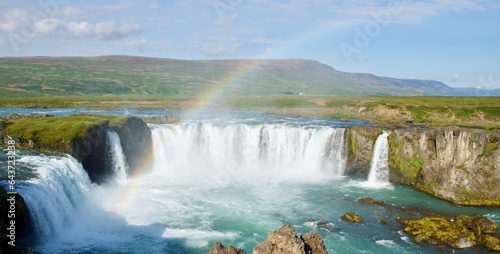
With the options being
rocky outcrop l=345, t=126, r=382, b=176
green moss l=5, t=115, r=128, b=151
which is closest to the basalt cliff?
rocky outcrop l=345, t=126, r=382, b=176

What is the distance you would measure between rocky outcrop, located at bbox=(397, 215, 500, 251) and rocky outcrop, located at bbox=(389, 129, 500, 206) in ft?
22.2

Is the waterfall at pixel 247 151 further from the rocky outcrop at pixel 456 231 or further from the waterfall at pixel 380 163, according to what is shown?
the rocky outcrop at pixel 456 231

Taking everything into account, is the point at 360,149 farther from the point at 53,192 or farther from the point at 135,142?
the point at 53,192

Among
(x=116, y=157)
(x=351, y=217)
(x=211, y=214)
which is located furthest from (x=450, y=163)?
(x=116, y=157)

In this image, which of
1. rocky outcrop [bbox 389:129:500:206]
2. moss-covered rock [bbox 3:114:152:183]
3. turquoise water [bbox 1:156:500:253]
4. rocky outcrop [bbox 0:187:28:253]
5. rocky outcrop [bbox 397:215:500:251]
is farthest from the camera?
rocky outcrop [bbox 389:129:500:206]

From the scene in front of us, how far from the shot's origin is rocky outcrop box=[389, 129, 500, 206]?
111 ft

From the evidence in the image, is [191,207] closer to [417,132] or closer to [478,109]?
[417,132]

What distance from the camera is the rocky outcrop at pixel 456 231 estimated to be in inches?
983

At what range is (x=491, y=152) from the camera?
34250mm

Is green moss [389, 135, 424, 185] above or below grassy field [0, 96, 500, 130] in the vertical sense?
below

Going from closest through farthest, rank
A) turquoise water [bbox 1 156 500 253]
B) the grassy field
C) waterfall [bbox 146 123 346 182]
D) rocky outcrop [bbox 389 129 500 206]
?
turquoise water [bbox 1 156 500 253] < rocky outcrop [bbox 389 129 500 206] < waterfall [bbox 146 123 346 182] < the grassy field

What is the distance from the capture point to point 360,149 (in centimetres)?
4222

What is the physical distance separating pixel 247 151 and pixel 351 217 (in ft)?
67.3

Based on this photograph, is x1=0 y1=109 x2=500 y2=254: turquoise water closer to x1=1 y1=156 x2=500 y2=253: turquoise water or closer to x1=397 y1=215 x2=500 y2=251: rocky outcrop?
x1=1 y1=156 x2=500 y2=253: turquoise water
